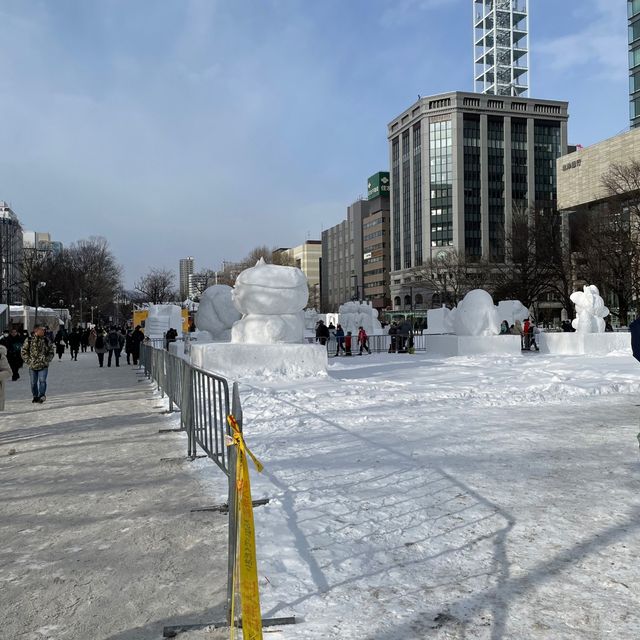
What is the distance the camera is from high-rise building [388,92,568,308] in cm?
10444

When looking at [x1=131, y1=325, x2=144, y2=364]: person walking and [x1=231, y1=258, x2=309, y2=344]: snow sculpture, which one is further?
[x1=131, y1=325, x2=144, y2=364]: person walking

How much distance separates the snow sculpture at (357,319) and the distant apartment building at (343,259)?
85489 mm

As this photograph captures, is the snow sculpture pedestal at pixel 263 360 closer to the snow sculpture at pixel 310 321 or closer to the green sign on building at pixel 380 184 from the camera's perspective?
the snow sculpture at pixel 310 321

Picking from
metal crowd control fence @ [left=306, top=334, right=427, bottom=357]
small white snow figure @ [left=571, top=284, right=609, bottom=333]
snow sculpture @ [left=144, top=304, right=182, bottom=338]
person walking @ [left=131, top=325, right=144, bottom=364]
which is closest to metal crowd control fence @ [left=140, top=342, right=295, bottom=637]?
person walking @ [left=131, top=325, right=144, bottom=364]

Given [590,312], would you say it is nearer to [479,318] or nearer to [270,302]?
[479,318]

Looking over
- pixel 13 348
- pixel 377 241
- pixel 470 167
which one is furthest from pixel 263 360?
pixel 377 241

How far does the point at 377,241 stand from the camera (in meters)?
123

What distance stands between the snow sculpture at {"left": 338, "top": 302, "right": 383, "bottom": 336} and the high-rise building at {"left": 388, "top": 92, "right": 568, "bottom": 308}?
2523 inches

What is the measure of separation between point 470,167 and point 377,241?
2566 centimetres

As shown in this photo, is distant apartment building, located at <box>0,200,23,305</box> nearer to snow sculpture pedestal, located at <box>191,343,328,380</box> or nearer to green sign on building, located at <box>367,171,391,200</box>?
snow sculpture pedestal, located at <box>191,343,328,380</box>

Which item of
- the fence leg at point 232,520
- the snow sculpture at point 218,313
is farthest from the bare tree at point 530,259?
the fence leg at point 232,520

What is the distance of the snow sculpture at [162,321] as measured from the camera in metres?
37.9

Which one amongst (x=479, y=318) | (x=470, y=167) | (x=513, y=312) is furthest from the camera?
(x=470, y=167)

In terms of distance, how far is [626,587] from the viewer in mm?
3387
